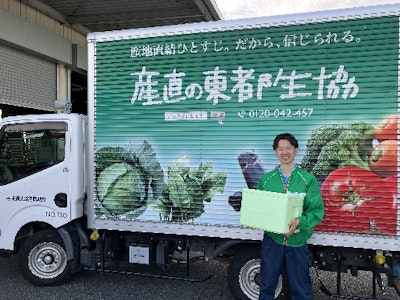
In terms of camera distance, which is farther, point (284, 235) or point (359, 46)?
point (359, 46)

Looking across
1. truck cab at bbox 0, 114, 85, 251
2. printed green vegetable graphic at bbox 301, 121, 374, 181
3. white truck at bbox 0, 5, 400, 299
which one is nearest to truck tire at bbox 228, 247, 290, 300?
white truck at bbox 0, 5, 400, 299

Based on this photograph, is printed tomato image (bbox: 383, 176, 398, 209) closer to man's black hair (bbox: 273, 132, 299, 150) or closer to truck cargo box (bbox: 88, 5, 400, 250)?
truck cargo box (bbox: 88, 5, 400, 250)

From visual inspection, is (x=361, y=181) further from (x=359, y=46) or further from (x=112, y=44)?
(x=112, y=44)

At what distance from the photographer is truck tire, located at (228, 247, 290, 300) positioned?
14.8 ft

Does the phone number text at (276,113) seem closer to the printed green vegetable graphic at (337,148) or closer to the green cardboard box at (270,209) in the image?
the printed green vegetable graphic at (337,148)

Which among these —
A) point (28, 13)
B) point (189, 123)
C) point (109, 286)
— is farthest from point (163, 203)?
point (28, 13)

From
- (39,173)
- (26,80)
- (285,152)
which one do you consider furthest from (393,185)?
(26,80)

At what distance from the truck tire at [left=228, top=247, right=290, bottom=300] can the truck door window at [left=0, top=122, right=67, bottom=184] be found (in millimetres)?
2542

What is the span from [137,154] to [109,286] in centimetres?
190

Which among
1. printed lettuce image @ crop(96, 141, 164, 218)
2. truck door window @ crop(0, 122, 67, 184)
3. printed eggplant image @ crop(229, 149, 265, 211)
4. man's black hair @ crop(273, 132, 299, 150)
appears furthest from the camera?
truck door window @ crop(0, 122, 67, 184)

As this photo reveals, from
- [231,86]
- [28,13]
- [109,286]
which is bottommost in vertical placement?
[109,286]

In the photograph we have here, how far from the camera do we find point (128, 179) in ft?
15.9

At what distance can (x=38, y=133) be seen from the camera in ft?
17.3

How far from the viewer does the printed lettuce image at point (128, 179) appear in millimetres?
4750
